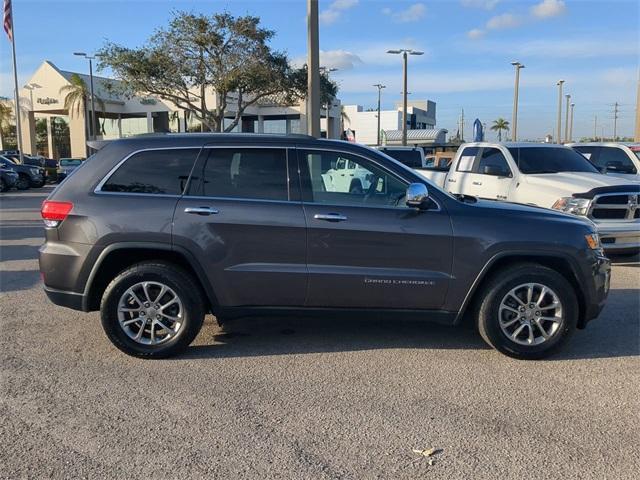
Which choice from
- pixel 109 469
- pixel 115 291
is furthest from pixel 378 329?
pixel 109 469

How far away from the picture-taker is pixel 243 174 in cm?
475

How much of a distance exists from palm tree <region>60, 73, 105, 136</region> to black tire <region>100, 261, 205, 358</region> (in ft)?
153

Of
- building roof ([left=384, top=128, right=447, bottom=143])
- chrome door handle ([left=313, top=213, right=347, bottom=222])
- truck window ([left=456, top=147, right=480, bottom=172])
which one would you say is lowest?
chrome door handle ([left=313, top=213, right=347, bottom=222])

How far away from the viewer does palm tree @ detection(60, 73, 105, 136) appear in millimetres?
45844

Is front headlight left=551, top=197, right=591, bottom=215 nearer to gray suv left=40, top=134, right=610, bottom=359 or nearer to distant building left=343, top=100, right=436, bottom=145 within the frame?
gray suv left=40, top=134, right=610, bottom=359

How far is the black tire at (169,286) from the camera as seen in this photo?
4633mm

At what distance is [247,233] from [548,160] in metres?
7.24

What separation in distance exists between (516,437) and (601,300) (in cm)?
195

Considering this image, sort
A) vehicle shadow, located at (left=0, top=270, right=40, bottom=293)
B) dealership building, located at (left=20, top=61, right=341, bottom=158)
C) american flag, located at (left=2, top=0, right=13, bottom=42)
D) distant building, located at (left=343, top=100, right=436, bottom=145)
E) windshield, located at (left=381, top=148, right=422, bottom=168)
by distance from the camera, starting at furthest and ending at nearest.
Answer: distant building, located at (left=343, top=100, right=436, bottom=145)
dealership building, located at (left=20, top=61, right=341, bottom=158)
american flag, located at (left=2, top=0, right=13, bottom=42)
windshield, located at (left=381, top=148, right=422, bottom=168)
vehicle shadow, located at (left=0, top=270, right=40, bottom=293)

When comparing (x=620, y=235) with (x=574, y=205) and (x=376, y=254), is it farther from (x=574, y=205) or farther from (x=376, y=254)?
(x=376, y=254)

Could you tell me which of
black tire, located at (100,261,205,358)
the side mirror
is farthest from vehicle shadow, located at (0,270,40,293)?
the side mirror

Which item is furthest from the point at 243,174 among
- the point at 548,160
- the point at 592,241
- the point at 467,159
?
the point at 467,159

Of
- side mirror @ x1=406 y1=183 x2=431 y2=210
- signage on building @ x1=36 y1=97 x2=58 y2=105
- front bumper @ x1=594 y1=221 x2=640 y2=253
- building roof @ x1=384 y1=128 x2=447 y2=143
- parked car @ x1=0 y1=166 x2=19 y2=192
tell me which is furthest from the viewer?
building roof @ x1=384 y1=128 x2=447 y2=143

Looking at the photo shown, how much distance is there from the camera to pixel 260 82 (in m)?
26.4
